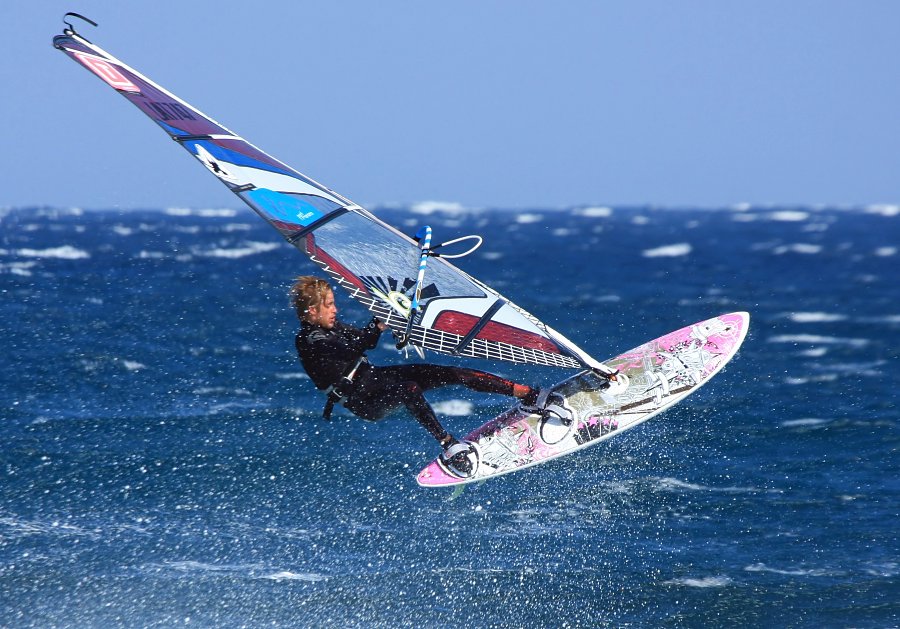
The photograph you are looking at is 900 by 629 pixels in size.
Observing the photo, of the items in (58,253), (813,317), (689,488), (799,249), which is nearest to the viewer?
(689,488)

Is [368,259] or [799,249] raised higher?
[368,259]

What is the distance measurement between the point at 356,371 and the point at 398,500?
3.95 metres

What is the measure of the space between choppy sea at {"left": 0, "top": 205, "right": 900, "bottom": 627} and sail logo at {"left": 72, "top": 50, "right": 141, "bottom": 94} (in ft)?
14.8

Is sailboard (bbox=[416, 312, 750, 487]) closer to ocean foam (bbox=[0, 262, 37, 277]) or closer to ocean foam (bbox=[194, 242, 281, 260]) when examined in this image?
ocean foam (bbox=[0, 262, 37, 277])

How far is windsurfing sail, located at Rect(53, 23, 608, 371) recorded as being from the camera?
8445 millimetres

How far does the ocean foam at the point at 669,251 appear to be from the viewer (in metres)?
Answer: 45.5

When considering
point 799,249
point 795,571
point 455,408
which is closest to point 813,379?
point 455,408

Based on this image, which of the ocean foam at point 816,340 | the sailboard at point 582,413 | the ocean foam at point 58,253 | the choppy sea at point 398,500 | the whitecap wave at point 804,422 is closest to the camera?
the sailboard at point 582,413

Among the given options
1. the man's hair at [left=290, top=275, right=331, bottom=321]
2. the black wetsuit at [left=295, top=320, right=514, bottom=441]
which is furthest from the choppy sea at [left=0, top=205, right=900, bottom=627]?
the man's hair at [left=290, top=275, right=331, bottom=321]

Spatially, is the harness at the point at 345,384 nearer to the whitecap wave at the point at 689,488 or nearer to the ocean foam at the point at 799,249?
the whitecap wave at the point at 689,488

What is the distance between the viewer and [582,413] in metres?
9.30

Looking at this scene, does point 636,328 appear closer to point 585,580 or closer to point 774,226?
point 585,580

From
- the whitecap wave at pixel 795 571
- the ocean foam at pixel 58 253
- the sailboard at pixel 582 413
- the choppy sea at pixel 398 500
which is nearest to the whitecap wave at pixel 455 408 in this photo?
the choppy sea at pixel 398 500

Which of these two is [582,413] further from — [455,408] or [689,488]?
[455,408]
